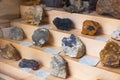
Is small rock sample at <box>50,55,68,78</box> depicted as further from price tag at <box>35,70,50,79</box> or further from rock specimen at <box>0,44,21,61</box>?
rock specimen at <box>0,44,21,61</box>

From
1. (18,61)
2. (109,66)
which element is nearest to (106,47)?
(109,66)

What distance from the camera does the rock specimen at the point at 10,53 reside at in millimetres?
1920

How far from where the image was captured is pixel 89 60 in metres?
1.63

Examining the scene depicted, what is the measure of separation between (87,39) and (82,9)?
1.33 ft

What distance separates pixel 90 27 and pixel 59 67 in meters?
0.44

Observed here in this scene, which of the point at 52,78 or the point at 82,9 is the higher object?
the point at 82,9

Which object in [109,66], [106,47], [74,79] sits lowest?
[74,79]

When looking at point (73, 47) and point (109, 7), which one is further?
point (109, 7)

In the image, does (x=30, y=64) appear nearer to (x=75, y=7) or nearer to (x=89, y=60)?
(x=89, y=60)

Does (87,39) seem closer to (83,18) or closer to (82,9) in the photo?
(83,18)

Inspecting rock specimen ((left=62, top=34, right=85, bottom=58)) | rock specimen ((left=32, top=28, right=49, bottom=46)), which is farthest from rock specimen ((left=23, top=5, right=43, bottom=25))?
rock specimen ((left=62, top=34, right=85, bottom=58))

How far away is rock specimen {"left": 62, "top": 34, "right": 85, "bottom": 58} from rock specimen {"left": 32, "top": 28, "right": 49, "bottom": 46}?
8.8 inches

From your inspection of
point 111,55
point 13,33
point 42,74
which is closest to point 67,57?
point 42,74

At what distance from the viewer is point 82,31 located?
70.6 inches
